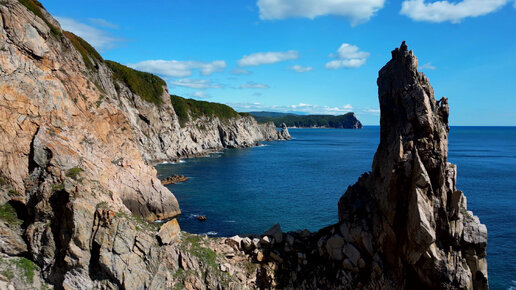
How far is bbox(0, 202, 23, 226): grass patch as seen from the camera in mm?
25766

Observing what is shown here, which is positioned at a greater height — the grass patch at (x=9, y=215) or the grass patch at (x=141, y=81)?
the grass patch at (x=141, y=81)

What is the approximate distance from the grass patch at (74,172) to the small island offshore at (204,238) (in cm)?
16

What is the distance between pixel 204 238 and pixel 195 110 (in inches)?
5069

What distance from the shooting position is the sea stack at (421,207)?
22.7 meters

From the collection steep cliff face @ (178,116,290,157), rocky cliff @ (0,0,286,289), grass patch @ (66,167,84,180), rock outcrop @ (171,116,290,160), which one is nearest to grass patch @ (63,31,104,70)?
rock outcrop @ (171,116,290,160)

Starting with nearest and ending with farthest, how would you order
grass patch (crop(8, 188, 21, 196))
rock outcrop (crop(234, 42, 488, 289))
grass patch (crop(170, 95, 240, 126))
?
rock outcrop (crop(234, 42, 488, 289))
grass patch (crop(8, 188, 21, 196))
grass patch (crop(170, 95, 240, 126))

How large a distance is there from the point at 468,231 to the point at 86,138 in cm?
3495

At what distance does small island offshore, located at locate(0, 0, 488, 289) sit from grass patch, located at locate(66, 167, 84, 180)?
0.16 metres

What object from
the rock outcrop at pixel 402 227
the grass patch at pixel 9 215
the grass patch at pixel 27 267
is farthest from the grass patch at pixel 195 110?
the rock outcrop at pixel 402 227

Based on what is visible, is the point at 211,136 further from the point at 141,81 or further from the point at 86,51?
the point at 86,51

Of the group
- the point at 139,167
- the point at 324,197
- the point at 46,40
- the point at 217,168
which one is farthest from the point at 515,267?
the point at 217,168

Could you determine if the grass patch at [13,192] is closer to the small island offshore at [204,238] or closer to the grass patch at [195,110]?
the small island offshore at [204,238]

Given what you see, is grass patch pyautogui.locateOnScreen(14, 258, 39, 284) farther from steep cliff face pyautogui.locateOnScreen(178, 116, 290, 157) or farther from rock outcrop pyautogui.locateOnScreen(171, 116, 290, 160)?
steep cliff face pyautogui.locateOnScreen(178, 116, 290, 157)

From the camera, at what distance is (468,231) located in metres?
23.6
